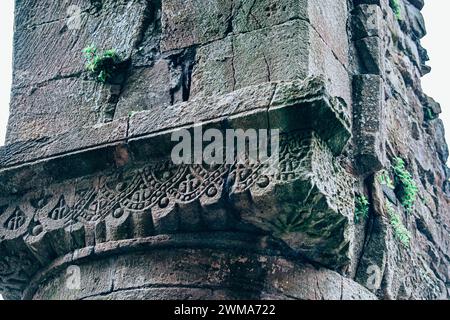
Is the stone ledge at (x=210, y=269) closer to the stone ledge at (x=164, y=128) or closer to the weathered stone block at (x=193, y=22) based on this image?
the stone ledge at (x=164, y=128)

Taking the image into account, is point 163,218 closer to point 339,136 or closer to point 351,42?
point 339,136

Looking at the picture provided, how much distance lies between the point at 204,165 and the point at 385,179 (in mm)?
1479

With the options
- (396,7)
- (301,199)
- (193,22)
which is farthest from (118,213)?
(396,7)

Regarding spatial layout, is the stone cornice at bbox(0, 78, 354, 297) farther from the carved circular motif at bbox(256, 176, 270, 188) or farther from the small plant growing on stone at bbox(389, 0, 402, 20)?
the small plant growing on stone at bbox(389, 0, 402, 20)

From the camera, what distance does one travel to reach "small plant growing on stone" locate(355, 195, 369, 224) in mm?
8047

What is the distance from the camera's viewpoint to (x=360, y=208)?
8.06 m

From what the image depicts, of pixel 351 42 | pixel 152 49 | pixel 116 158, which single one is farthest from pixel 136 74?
pixel 351 42

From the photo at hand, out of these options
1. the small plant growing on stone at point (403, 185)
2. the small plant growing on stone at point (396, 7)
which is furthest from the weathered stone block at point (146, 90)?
the small plant growing on stone at point (396, 7)

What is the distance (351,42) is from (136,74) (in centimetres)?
125

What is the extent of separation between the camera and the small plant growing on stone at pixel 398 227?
8307mm

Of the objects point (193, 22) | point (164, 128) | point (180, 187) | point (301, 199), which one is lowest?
point (301, 199)

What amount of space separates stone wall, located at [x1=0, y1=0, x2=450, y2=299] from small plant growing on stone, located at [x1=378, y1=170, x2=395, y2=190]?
17mm

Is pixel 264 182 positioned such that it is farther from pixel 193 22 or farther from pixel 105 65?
pixel 105 65

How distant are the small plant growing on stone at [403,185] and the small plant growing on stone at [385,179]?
12 cm
